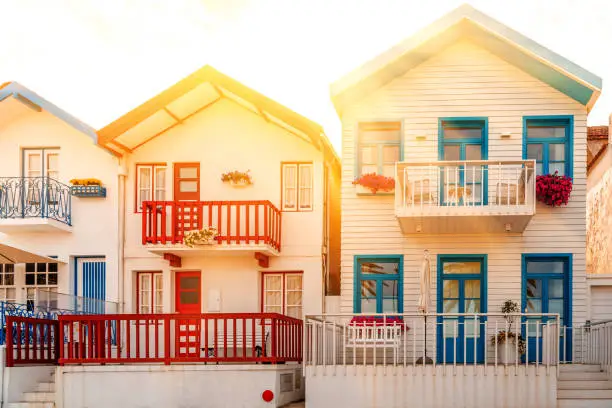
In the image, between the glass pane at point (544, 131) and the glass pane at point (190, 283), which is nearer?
the glass pane at point (544, 131)

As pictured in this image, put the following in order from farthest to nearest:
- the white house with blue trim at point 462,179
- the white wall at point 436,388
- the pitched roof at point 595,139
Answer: the pitched roof at point 595,139 → the white house with blue trim at point 462,179 → the white wall at point 436,388

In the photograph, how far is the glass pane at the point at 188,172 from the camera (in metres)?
22.0

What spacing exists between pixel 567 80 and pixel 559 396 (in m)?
6.92

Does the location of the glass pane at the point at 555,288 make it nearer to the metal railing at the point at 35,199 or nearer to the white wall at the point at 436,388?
the white wall at the point at 436,388

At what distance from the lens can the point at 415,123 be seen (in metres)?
19.8

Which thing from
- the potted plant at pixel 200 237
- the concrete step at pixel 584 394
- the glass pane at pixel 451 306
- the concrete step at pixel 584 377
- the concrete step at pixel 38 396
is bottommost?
the concrete step at pixel 38 396

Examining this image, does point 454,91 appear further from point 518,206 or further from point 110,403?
point 110,403

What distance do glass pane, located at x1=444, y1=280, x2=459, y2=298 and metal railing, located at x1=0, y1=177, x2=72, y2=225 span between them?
→ 9.52 meters

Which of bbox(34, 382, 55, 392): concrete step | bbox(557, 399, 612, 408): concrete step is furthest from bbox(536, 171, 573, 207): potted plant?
bbox(34, 382, 55, 392): concrete step

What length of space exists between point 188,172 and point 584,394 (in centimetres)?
1096

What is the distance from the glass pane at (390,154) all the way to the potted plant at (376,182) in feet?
1.89

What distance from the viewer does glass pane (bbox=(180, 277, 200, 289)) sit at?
21609mm

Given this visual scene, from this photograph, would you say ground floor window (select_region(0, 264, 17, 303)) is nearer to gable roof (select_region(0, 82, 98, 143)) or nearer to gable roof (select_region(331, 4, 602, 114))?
gable roof (select_region(0, 82, 98, 143))

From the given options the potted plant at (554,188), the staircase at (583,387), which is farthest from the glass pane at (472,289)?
the staircase at (583,387)
